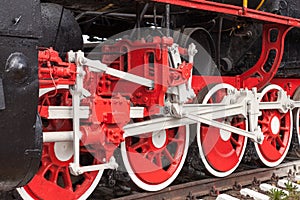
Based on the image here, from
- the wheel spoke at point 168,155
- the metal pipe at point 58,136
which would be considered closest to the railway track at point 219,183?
the wheel spoke at point 168,155

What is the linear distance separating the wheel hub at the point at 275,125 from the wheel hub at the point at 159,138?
159cm

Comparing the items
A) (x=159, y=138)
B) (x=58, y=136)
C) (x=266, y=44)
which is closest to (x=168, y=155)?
(x=159, y=138)

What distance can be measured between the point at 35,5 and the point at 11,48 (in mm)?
221

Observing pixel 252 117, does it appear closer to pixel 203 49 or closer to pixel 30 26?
pixel 203 49

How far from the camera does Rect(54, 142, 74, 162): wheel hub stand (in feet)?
10.4

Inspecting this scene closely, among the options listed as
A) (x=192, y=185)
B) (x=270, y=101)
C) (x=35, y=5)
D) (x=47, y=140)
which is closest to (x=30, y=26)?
(x=35, y=5)

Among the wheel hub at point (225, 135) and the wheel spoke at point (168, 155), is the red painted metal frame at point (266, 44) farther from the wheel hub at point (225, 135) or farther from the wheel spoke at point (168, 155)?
the wheel spoke at point (168, 155)

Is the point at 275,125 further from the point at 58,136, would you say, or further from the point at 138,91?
the point at 58,136

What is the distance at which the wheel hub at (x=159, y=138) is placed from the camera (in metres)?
3.89

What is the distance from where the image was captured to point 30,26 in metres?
1.99

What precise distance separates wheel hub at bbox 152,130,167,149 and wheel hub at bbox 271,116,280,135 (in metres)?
1.59

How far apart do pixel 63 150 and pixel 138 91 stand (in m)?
0.85

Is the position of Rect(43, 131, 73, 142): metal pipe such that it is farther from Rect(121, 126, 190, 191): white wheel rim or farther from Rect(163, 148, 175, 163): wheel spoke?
Rect(163, 148, 175, 163): wheel spoke

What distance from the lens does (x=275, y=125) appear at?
5082 mm
